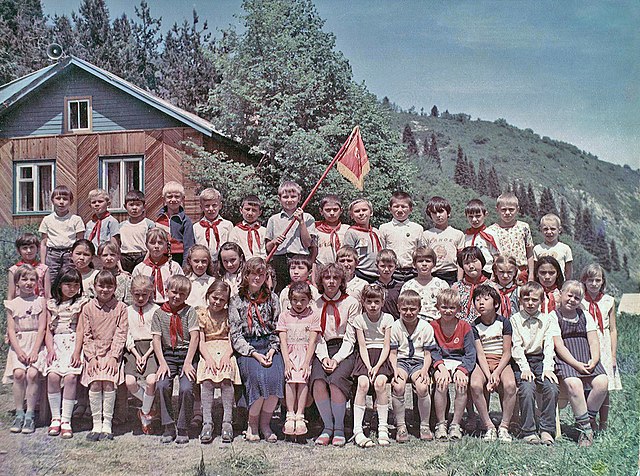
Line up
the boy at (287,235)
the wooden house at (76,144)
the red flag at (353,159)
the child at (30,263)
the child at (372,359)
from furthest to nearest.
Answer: the wooden house at (76,144) → the red flag at (353,159) → the boy at (287,235) → the child at (30,263) → the child at (372,359)

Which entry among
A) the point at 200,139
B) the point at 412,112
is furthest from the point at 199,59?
the point at 412,112

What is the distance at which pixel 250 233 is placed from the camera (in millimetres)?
4914

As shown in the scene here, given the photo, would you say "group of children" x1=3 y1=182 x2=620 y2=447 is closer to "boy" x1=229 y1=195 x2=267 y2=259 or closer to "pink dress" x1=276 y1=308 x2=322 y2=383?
"pink dress" x1=276 y1=308 x2=322 y2=383

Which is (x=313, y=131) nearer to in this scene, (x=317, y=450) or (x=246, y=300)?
(x=246, y=300)

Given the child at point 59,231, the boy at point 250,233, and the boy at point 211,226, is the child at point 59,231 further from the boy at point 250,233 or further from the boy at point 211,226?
the boy at point 250,233

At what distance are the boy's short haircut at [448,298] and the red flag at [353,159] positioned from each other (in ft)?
4.18

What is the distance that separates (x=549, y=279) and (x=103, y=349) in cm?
292

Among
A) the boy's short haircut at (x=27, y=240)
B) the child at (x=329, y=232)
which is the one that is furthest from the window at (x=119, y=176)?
the child at (x=329, y=232)

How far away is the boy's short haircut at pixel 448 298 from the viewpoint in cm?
427

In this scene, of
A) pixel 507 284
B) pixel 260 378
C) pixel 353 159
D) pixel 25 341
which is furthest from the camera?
pixel 353 159

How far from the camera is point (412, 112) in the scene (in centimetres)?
559

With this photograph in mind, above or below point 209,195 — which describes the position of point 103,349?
below

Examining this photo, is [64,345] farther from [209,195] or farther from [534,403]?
[534,403]

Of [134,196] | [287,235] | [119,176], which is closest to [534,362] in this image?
[287,235]
